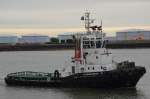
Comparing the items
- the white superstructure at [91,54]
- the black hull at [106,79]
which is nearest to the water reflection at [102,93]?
the black hull at [106,79]

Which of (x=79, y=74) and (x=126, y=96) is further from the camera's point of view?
(x=79, y=74)

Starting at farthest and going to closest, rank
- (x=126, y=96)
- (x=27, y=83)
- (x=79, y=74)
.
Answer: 1. (x=27, y=83)
2. (x=79, y=74)
3. (x=126, y=96)

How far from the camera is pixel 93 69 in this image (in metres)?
42.7

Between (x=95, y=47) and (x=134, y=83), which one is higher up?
(x=95, y=47)

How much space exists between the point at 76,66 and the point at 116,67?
3438mm

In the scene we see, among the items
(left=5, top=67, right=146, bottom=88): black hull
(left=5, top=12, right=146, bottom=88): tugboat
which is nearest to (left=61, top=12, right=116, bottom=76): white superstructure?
(left=5, top=12, right=146, bottom=88): tugboat

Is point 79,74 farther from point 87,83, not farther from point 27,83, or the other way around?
point 27,83

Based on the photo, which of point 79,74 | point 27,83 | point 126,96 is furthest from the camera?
point 27,83

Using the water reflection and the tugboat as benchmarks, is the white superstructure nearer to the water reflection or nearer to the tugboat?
the tugboat

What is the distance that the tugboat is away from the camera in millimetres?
41750

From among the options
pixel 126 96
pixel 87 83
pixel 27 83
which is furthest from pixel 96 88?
pixel 27 83

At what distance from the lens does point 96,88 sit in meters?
42.7

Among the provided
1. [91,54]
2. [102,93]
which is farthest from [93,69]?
[102,93]

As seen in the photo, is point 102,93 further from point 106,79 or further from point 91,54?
point 91,54
